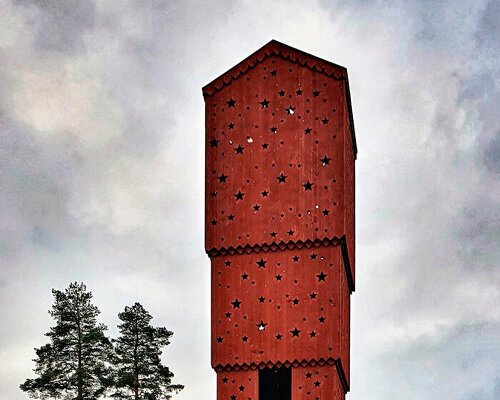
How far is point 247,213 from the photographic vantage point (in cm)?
2669

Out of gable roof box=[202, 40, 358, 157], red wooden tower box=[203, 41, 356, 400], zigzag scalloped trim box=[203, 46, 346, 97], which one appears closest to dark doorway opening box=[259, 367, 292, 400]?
red wooden tower box=[203, 41, 356, 400]

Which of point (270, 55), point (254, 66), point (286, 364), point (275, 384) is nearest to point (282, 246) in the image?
point (286, 364)

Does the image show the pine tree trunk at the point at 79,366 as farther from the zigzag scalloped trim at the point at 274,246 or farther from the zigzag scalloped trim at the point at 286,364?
the zigzag scalloped trim at the point at 274,246

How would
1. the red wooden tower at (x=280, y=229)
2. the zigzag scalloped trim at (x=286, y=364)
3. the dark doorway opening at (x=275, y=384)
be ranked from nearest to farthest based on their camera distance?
the zigzag scalloped trim at (x=286, y=364)
the red wooden tower at (x=280, y=229)
the dark doorway opening at (x=275, y=384)

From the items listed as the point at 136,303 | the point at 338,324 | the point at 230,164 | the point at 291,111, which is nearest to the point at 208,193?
the point at 230,164

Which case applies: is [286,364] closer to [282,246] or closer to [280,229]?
[282,246]

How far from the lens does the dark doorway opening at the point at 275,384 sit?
26141 millimetres

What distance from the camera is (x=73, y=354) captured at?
39156 millimetres

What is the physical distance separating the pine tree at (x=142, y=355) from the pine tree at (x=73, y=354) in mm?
790

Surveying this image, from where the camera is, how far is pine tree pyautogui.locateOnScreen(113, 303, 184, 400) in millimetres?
40062

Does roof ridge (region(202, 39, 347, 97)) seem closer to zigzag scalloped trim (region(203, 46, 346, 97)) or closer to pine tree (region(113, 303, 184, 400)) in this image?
zigzag scalloped trim (region(203, 46, 346, 97))

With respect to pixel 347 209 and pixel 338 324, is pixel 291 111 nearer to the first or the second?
pixel 347 209

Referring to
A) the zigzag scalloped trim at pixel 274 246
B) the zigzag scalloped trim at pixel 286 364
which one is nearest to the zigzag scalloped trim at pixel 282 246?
the zigzag scalloped trim at pixel 274 246

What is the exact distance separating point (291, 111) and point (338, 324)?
567cm
